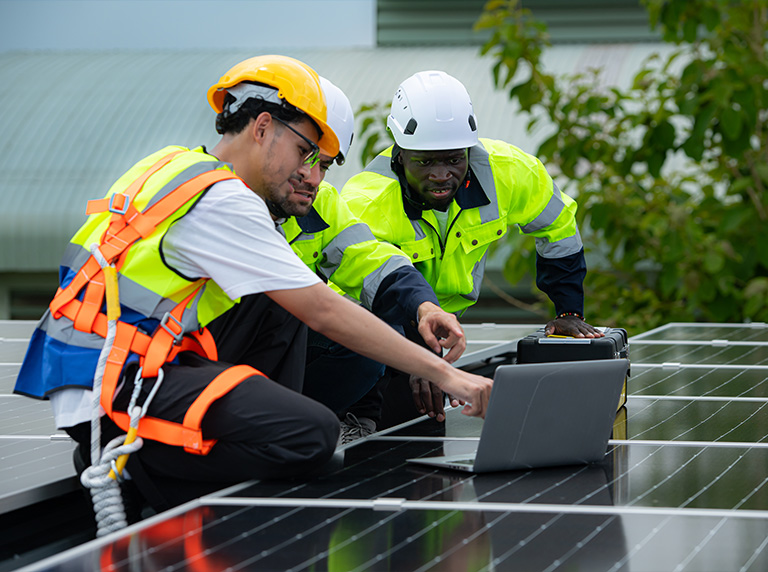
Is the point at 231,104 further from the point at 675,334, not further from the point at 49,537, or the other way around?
the point at 675,334

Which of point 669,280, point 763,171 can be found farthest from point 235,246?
point 763,171

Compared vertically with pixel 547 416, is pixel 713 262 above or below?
above

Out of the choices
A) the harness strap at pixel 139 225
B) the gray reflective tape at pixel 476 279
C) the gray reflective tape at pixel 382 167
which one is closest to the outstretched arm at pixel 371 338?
the harness strap at pixel 139 225

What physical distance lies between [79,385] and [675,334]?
4579 mm

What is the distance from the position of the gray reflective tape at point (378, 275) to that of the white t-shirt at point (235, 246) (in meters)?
0.99

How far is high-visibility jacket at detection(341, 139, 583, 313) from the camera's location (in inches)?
162

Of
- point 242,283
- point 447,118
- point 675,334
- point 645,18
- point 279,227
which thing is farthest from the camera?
point 645,18

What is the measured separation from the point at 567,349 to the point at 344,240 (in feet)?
2.89

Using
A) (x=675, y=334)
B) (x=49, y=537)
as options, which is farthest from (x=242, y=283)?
(x=675, y=334)

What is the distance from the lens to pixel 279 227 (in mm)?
3500

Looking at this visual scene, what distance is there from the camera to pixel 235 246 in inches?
100

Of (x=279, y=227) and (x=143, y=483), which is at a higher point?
(x=279, y=227)

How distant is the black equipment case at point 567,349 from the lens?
3.35 m

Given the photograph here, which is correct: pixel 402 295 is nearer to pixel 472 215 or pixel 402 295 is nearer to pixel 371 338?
pixel 371 338
